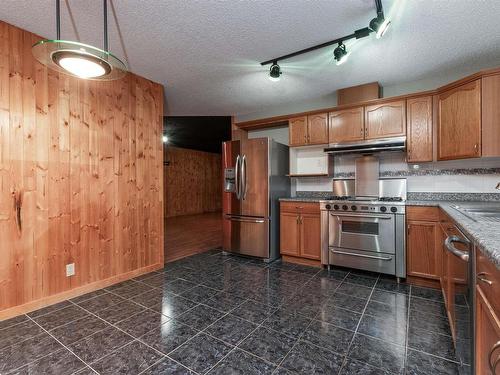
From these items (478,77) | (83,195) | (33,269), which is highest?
(478,77)

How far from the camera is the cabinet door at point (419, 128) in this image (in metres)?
2.97

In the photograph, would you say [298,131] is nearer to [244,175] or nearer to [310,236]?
[244,175]

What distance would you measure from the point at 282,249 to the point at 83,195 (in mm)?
2650

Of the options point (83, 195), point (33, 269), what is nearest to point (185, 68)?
point (83, 195)

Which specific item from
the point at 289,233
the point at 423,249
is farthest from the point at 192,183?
the point at 423,249

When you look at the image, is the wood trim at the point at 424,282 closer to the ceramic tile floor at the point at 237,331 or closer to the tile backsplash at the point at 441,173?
the ceramic tile floor at the point at 237,331

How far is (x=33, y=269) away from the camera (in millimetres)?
2236

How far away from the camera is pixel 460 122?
2668 millimetres

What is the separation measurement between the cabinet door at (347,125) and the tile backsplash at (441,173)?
398 millimetres

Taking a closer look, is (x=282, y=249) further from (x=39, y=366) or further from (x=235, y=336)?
(x=39, y=366)

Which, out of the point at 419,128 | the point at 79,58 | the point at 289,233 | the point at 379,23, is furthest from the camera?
the point at 289,233

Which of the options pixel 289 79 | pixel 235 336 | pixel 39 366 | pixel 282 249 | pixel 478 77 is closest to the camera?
pixel 39 366

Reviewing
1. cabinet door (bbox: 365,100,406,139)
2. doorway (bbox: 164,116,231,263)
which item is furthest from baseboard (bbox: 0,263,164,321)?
cabinet door (bbox: 365,100,406,139)

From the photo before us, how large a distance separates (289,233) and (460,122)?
2395 mm
